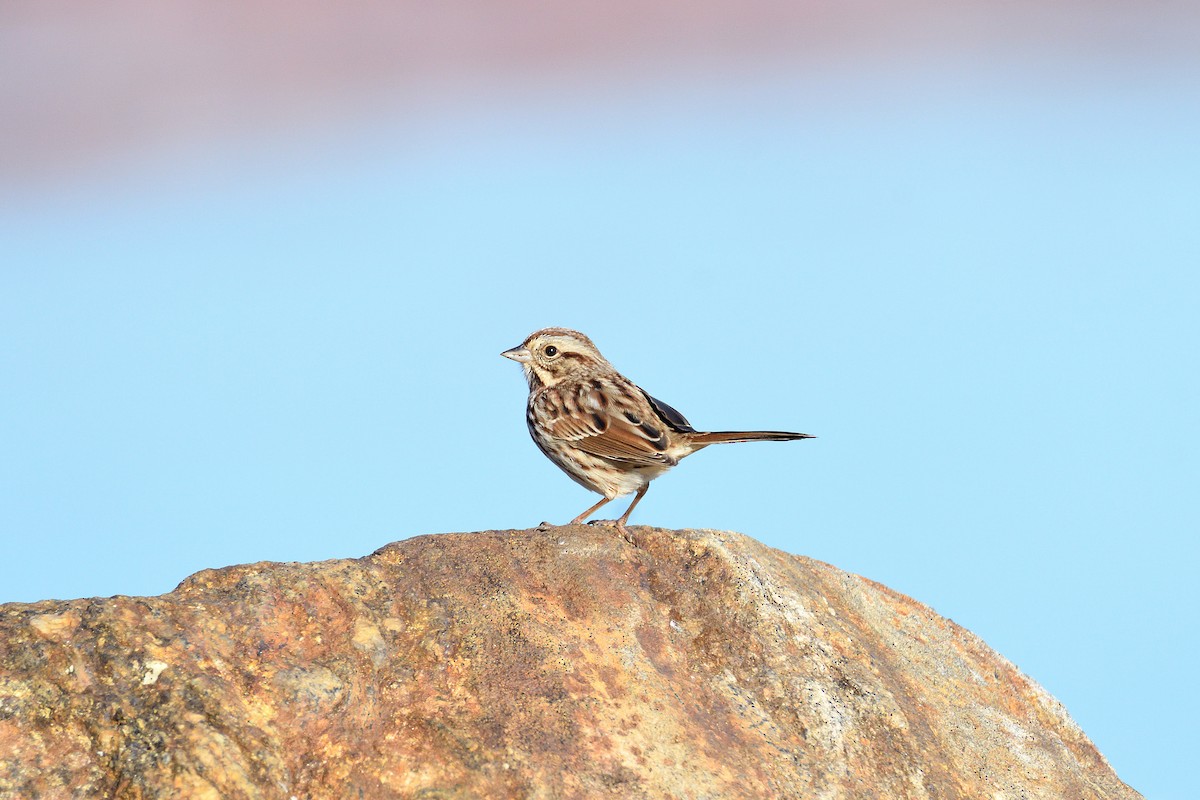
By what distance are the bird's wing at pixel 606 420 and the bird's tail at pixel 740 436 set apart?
0.70ft

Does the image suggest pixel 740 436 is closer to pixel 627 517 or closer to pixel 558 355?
pixel 627 517

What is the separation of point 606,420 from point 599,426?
0.23ft

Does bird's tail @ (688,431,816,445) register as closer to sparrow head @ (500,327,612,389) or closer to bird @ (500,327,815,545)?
bird @ (500,327,815,545)

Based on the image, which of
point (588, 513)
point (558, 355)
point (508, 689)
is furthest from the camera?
point (558, 355)

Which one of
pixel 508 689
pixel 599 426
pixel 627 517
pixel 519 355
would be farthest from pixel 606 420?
pixel 508 689

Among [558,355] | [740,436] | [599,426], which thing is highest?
[558,355]

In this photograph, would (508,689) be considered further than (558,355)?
No

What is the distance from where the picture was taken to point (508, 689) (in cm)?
549

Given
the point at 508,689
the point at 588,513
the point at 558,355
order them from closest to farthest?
the point at 508,689
the point at 588,513
the point at 558,355

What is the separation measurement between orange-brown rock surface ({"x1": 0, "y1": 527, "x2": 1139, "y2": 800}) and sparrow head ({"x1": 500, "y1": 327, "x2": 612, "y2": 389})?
279 centimetres

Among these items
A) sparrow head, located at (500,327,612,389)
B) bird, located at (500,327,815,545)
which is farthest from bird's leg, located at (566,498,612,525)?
sparrow head, located at (500,327,612,389)

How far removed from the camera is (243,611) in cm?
548

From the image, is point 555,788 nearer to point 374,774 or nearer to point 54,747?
point 374,774

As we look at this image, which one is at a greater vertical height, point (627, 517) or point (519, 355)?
point (519, 355)
